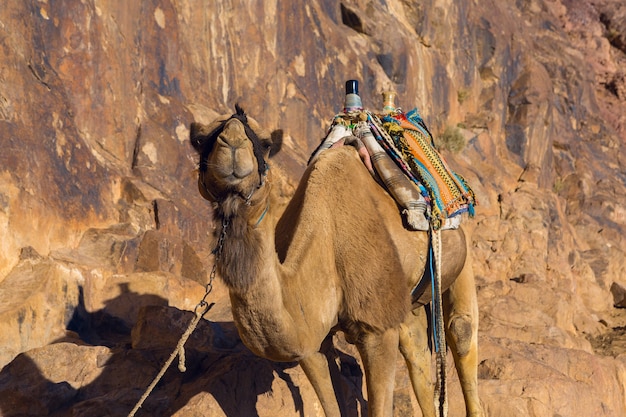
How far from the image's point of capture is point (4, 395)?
5191mm

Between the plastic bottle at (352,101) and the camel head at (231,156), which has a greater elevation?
the plastic bottle at (352,101)

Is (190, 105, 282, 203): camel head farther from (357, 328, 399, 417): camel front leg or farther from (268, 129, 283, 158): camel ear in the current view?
(357, 328, 399, 417): camel front leg

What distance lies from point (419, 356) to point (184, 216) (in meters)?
4.11

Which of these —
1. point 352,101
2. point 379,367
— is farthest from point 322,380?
point 352,101

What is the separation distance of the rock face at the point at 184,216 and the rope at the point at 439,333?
1.81 feet

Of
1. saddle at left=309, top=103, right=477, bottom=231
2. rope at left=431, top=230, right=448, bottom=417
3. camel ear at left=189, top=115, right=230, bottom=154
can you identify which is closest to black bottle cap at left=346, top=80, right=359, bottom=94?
saddle at left=309, top=103, right=477, bottom=231

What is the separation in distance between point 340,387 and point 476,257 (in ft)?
29.1

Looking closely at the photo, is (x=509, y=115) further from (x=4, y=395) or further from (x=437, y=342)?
(x=4, y=395)

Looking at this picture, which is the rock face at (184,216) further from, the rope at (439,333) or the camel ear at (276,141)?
the camel ear at (276,141)

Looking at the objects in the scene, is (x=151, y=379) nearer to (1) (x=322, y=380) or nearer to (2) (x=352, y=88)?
(1) (x=322, y=380)

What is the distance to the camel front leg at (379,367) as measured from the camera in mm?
4520

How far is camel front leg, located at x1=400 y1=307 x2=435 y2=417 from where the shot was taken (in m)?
5.77

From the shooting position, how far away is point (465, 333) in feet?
19.5

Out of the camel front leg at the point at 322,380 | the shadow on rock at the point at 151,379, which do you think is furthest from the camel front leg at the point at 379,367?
the shadow on rock at the point at 151,379
